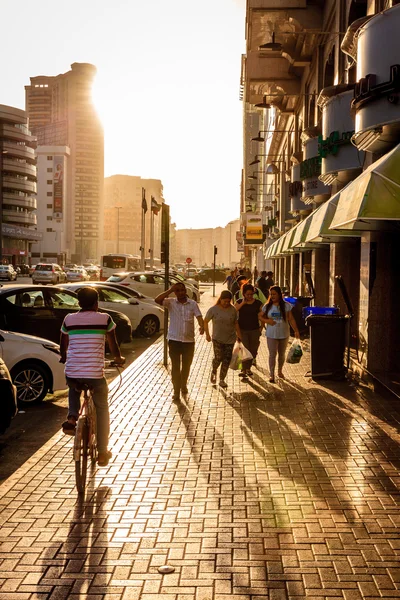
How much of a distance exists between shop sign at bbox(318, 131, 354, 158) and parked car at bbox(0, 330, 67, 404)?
24.8 feet

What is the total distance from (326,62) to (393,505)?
17378 millimetres

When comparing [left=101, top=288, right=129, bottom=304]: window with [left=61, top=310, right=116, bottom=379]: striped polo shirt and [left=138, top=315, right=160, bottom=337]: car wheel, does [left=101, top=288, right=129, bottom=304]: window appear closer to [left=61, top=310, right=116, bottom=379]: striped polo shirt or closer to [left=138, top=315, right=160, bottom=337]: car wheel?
[left=138, top=315, right=160, bottom=337]: car wheel

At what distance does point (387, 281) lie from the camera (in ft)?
40.1

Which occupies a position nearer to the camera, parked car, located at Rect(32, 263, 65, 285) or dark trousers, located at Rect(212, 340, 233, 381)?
dark trousers, located at Rect(212, 340, 233, 381)

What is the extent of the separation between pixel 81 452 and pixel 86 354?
2.79ft

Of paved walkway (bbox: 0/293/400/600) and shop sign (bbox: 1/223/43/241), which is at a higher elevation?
shop sign (bbox: 1/223/43/241)

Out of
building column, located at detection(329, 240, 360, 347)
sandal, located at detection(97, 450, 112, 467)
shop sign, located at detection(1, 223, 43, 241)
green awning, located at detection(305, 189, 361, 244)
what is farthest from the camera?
shop sign, located at detection(1, 223, 43, 241)

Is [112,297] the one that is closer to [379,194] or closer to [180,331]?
[180,331]

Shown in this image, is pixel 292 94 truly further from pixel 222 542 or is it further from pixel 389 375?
pixel 222 542

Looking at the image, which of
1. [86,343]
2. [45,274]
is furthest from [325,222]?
[45,274]

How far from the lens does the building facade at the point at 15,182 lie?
117 meters

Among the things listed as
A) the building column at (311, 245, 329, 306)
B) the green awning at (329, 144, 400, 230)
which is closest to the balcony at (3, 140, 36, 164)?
the building column at (311, 245, 329, 306)

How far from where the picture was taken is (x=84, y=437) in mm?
6473

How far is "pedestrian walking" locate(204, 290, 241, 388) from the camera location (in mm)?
12172
